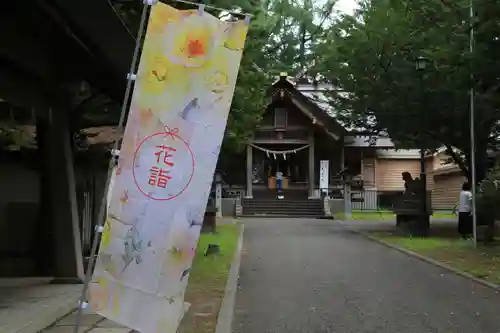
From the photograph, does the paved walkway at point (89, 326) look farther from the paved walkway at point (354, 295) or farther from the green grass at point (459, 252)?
the green grass at point (459, 252)

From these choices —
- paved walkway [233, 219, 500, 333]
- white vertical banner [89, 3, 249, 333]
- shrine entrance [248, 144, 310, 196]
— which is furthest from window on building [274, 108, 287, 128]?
white vertical banner [89, 3, 249, 333]

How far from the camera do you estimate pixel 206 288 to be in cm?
1095

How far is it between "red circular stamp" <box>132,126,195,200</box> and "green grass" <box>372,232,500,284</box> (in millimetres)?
8503

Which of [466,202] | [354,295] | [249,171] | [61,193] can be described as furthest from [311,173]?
[61,193]

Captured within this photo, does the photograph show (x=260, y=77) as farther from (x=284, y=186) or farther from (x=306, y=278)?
(x=284, y=186)

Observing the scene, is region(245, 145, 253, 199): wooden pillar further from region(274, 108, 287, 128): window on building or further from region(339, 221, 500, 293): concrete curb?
region(339, 221, 500, 293): concrete curb

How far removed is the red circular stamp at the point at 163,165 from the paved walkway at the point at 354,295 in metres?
3.54

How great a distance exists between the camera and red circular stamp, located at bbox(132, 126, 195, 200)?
4.94 metres

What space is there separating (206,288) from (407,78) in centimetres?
1230

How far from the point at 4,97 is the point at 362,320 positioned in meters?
5.51

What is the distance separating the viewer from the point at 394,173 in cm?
4428

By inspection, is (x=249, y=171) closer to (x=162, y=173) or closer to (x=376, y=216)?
(x=376, y=216)

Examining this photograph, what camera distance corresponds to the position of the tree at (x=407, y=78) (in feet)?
56.2

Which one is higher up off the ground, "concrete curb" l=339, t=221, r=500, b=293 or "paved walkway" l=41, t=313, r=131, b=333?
"concrete curb" l=339, t=221, r=500, b=293
